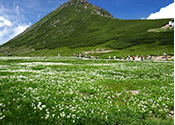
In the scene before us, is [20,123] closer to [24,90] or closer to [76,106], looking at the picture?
[76,106]

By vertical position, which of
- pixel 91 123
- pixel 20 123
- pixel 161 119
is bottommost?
pixel 161 119

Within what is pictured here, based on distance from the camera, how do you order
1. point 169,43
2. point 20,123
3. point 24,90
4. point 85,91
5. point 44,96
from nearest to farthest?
point 20,123 → point 44,96 → point 24,90 → point 85,91 → point 169,43

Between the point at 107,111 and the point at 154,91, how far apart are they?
23.0 ft

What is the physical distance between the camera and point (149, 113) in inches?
368

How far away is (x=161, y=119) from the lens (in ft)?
28.2

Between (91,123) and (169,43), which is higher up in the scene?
(169,43)

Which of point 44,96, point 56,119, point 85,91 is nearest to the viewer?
point 56,119

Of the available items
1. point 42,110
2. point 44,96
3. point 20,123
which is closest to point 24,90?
point 44,96

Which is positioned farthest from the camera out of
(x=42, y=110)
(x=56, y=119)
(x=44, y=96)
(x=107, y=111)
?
(x=44, y=96)

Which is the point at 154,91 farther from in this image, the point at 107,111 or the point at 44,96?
the point at 44,96

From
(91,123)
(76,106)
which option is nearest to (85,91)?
(76,106)

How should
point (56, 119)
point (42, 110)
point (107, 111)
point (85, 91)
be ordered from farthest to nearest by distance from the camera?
1. point (85, 91)
2. point (107, 111)
3. point (42, 110)
4. point (56, 119)

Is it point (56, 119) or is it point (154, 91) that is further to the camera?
point (154, 91)

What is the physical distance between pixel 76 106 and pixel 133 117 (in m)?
3.94
